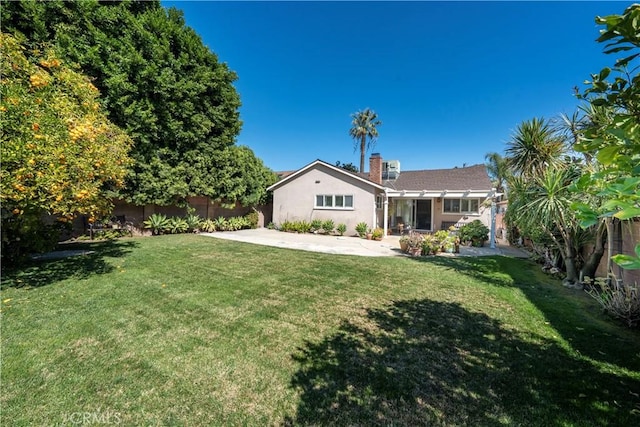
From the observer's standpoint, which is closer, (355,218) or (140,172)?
(140,172)

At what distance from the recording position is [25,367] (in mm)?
3490

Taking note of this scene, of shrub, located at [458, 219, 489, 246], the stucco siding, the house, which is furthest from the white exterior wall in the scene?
shrub, located at [458, 219, 489, 246]

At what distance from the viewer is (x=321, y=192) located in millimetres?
19828

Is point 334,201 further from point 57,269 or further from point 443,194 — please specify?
point 57,269

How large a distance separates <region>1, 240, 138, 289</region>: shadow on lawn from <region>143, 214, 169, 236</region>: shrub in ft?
18.9

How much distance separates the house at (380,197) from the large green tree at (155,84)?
15.8ft

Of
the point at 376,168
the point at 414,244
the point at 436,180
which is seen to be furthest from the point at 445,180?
the point at 414,244

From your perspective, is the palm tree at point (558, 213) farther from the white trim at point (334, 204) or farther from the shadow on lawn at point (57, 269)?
the shadow on lawn at point (57, 269)

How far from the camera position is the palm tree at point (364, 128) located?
115 ft

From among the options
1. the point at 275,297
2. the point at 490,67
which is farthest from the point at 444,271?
the point at 490,67

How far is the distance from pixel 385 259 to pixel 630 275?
20.8 ft

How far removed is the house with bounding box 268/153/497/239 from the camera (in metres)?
A: 18.3

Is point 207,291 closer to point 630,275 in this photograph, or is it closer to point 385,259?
point 385,259

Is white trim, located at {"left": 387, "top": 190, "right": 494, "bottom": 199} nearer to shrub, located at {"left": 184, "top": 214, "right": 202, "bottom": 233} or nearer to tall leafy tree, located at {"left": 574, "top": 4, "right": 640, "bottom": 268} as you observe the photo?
shrub, located at {"left": 184, "top": 214, "right": 202, "bottom": 233}
